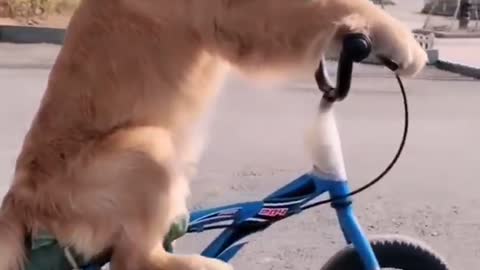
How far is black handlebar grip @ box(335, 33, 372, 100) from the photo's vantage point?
9.31 feet

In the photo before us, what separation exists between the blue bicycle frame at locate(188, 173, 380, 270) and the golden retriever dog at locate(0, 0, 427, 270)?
0.17 metres

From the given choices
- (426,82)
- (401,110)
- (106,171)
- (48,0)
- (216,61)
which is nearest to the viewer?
(106,171)

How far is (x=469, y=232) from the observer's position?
6.34 m

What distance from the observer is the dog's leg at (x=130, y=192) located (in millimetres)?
3027

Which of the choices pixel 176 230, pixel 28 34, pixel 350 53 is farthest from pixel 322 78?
pixel 28 34

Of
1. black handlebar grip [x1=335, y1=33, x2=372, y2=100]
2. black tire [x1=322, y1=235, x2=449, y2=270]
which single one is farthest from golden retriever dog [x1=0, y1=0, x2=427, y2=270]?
black tire [x1=322, y1=235, x2=449, y2=270]

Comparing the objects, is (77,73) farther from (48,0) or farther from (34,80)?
(48,0)

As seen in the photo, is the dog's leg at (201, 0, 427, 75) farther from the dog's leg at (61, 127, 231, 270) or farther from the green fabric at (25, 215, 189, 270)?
the green fabric at (25, 215, 189, 270)

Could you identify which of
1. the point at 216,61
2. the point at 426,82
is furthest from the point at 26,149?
the point at 426,82

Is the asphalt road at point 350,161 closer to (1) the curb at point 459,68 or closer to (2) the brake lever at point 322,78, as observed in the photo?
(2) the brake lever at point 322,78

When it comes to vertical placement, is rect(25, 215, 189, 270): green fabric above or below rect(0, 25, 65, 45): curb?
above

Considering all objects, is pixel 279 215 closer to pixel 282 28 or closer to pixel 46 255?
pixel 282 28

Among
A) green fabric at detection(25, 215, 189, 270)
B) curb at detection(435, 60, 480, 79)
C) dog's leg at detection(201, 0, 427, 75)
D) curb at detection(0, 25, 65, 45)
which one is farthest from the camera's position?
curb at detection(0, 25, 65, 45)

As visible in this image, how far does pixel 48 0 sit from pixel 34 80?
7.59 metres
